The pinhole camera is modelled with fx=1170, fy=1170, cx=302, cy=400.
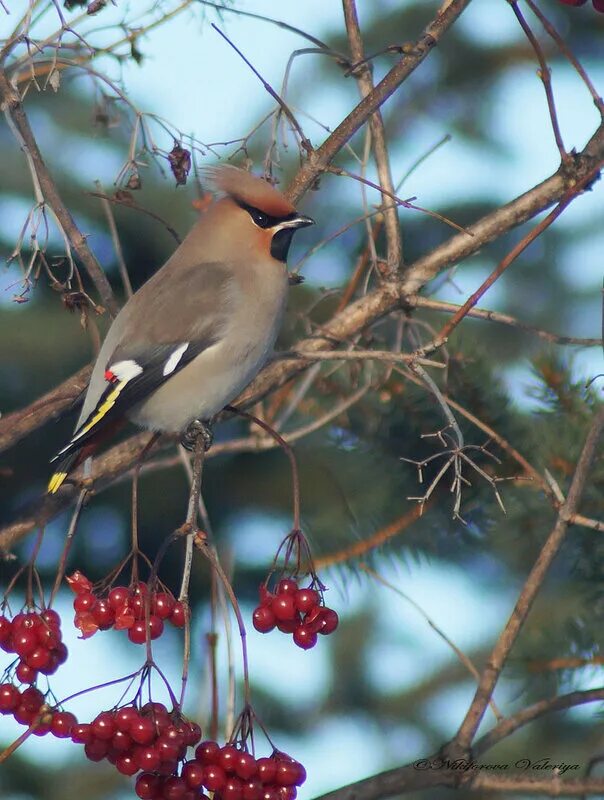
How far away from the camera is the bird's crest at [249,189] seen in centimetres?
317

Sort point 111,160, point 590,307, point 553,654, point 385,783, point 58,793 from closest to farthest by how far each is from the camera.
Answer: point 385,783 < point 553,654 < point 58,793 < point 111,160 < point 590,307

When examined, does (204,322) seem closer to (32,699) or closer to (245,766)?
(32,699)

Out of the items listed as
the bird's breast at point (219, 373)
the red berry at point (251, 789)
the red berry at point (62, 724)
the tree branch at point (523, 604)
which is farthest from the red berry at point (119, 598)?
the bird's breast at point (219, 373)

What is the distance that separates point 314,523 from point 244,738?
1078 mm

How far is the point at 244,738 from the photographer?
6.67 feet

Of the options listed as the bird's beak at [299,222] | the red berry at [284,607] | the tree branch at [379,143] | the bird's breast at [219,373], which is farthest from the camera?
the bird's beak at [299,222]

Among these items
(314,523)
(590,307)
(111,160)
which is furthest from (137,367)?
(590,307)

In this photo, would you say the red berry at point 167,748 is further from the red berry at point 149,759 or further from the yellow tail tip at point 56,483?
the yellow tail tip at point 56,483

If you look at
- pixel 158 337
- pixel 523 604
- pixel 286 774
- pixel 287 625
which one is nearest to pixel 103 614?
pixel 287 625

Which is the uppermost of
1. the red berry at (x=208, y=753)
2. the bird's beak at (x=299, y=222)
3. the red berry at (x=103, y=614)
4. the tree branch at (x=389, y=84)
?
the bird's beak at (x=299, y=222)

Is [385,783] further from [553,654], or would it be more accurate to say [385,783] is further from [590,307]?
[590,307]

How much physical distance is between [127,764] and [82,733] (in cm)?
10

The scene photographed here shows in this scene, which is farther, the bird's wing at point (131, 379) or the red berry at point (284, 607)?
the bird's wing at point (131, 379)

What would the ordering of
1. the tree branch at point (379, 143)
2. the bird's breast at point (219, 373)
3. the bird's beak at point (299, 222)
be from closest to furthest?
the tree branch at point (379, 143), the bird's breast at point (219, 373), the bird's beak at point (299, 222)
